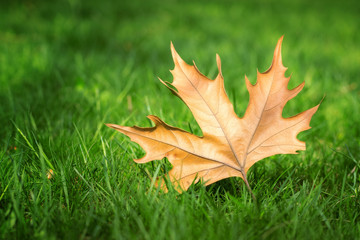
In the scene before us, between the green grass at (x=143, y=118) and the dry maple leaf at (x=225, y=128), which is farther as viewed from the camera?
the dry maple leaf at (x=225, y=128)

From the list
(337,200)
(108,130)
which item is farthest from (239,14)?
(337,200)

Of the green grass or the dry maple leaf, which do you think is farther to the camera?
the dry maple leaf

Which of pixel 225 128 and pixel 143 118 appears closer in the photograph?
pixel 225 128

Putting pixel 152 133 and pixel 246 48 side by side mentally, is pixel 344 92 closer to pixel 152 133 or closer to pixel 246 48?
pixel 246 48
